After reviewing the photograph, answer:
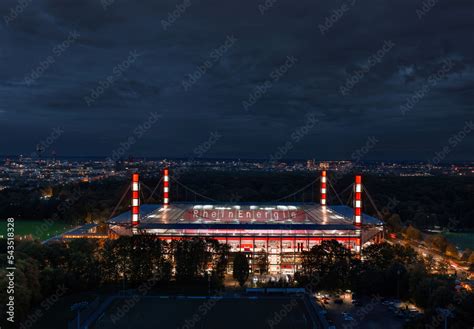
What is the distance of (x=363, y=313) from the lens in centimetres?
1778

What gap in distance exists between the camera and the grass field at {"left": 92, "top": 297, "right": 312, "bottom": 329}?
16.8 metres

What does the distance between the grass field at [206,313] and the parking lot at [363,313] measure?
1254mm

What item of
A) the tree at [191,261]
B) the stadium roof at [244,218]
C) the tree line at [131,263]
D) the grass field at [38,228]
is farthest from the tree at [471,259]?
the grass field at [38,228]

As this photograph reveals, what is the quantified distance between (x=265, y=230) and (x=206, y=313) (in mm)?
9796

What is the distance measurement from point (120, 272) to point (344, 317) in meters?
11.5

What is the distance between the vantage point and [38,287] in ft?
60.0

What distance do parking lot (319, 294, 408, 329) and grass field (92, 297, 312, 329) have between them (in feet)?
4.12

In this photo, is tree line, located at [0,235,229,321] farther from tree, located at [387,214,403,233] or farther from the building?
tree, located at [387,214,403,233]

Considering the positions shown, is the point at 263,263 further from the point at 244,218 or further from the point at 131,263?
the point at 244,218

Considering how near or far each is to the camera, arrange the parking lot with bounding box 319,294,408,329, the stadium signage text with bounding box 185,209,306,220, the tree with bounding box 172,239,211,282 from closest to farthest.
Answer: the parking lot with bounding box 319,294,408,329 < the tree with bounding box 172,239,211,282 < the stadium signage text with bounding box 185,209,306,220

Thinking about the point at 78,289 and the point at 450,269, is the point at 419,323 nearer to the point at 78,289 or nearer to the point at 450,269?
the point at 450,269

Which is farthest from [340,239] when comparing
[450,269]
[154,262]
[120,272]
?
[120,272]

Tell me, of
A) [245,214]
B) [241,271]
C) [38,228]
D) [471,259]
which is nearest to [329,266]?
[241,271]

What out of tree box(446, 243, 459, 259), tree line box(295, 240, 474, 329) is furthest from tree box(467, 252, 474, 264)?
tree line box(295, 240, 474, 329)
